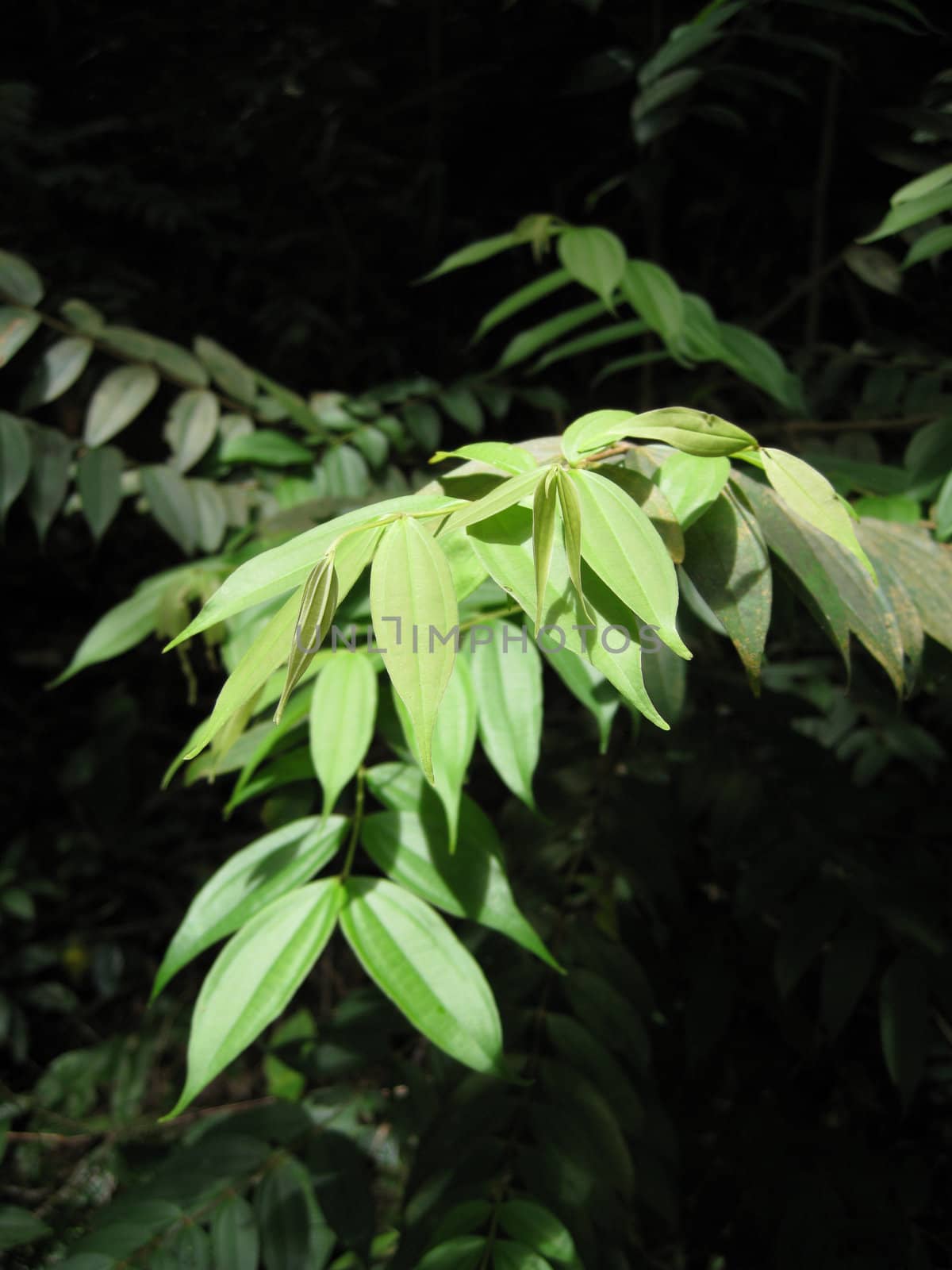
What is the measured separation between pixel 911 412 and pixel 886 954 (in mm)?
544

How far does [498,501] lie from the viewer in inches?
12.7

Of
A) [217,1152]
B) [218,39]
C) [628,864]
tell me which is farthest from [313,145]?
[217,1152]

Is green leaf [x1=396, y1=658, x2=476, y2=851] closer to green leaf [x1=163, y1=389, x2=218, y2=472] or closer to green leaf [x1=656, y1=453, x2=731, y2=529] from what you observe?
green leaf [x1=656, y1=453, x2=731, y2=529]

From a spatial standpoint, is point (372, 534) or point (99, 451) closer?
point (372, 534)

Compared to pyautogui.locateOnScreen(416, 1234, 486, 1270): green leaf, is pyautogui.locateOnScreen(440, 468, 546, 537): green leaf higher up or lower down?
higher up

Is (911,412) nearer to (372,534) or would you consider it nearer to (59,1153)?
(372,534)

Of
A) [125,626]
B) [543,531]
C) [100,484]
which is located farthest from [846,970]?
[100,484]

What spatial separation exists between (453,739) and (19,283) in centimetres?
66

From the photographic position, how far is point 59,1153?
47.2 inches

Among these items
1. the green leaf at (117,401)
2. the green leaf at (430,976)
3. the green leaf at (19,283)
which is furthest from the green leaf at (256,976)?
the green leaf at (19,283)

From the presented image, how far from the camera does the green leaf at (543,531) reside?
0.30m

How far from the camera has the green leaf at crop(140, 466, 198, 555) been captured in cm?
81

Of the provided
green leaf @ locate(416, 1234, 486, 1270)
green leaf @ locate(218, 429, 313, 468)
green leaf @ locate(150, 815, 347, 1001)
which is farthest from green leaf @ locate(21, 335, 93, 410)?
green leaf @ locate(416, 1234, 486, 1270)

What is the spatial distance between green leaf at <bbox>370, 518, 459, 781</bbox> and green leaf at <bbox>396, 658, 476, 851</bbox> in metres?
0.14
